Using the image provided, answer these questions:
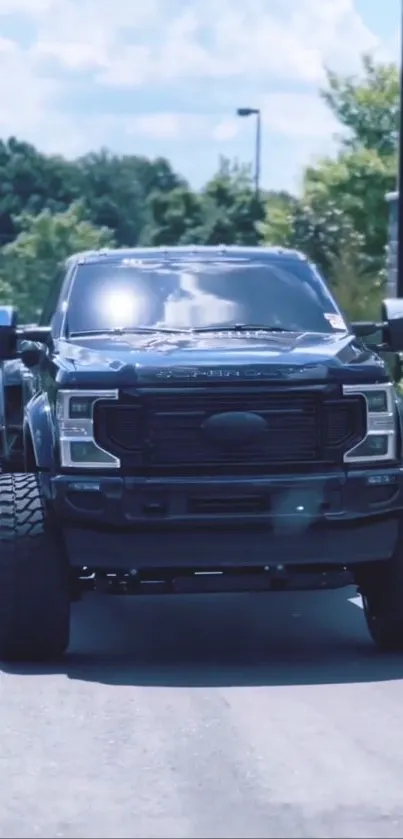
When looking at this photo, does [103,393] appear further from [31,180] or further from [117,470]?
[31,180]

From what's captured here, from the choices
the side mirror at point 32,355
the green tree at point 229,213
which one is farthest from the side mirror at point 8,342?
the green tree at point 229,213

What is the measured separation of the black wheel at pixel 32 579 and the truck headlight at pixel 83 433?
34 cm

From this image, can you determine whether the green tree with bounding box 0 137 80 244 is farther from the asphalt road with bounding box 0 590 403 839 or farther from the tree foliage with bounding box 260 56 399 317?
the asphalt road with bounding box 0 590 403 839

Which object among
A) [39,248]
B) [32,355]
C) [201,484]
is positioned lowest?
[39,248]

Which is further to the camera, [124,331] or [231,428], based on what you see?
[124,331]

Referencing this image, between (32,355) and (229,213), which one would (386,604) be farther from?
(229,213)

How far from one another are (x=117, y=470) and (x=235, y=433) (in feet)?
1.95

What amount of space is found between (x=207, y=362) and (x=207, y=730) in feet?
7.22

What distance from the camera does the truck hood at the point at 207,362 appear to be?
9594mm

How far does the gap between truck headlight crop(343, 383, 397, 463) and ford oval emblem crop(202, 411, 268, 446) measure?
0.48 m

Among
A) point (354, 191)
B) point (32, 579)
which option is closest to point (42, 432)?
point (32, 579)

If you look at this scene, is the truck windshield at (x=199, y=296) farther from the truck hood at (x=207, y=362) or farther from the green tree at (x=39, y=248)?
the green tree at (x=39, y=248)

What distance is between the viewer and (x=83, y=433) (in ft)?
31.4

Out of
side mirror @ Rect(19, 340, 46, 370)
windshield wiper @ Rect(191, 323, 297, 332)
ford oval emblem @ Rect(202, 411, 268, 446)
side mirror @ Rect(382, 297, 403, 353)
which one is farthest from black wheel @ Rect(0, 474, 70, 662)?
side mirror @ Rect(382, 297, 403, 353)
